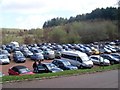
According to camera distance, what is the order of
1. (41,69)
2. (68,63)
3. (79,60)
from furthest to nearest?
(79,60)
(68,63)
(41,69)

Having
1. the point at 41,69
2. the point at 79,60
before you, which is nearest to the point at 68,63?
the point at 79,60

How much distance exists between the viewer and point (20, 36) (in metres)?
103

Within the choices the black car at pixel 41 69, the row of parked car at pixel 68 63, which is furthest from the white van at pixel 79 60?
the black car at pixel 41 69

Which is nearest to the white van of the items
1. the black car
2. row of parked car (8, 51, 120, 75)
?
row of parked car (8, 51, 120, 75)

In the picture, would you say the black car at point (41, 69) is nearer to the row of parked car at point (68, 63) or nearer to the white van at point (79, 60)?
the row of parked car at point (68, 63)

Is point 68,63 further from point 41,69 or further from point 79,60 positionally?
point 41,69

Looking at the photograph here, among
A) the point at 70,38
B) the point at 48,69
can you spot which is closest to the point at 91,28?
the point at 70,38

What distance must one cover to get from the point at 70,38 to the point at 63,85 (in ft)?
240

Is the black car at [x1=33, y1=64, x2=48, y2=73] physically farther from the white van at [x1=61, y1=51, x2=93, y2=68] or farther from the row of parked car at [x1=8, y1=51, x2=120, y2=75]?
the white van at [x1=61, y1=51, x2=93, y2=68]

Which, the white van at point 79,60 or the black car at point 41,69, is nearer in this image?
the black car at point 41,69

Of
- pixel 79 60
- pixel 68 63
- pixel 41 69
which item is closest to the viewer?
pixel 41 69

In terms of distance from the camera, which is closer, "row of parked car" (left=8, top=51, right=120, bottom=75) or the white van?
"row of parked car" (left=8, top=51, right=120, bottom=75)

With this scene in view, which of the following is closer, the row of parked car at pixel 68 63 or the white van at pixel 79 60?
the row of parked car at pixel 68 63

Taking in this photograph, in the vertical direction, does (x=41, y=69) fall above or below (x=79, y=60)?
above
